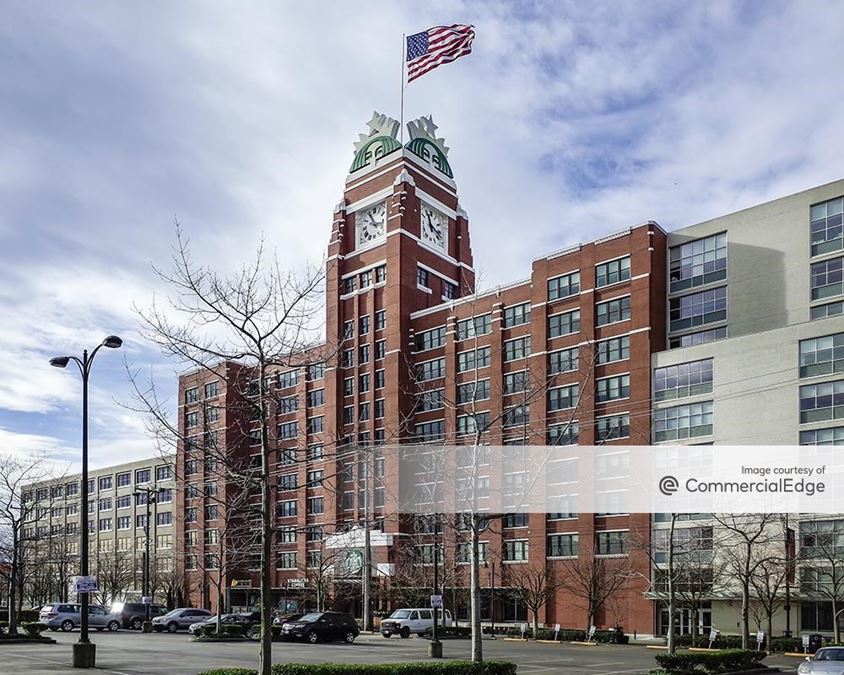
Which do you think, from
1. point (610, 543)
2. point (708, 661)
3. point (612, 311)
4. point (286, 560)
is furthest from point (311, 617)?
point (286, 560)

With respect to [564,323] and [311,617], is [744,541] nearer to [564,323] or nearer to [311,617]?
[311,617]

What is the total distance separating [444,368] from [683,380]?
81.2 feet

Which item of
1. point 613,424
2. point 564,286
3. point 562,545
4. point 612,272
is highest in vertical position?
point 612,272

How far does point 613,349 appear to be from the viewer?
73875 millimetres

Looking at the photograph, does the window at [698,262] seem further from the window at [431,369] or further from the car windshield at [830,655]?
the car windshield at [830,655]

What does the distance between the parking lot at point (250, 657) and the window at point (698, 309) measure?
2727 centimetres

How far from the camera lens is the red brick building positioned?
235ft

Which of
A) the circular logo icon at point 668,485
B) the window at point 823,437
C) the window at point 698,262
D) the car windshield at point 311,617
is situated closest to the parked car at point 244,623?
the car windshield at point 311,617

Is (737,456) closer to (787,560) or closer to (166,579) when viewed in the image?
(787,560)

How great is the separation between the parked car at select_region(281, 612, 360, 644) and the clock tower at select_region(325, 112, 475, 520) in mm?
34760

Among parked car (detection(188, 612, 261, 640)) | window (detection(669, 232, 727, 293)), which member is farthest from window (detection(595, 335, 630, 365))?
parked car (detection(188, 612, 261, 640))

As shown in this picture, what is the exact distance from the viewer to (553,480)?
246ft

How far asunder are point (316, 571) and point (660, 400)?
3580cm

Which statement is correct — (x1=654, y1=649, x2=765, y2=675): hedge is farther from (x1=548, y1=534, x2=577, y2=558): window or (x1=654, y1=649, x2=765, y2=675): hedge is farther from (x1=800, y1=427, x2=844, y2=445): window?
(x1=548, y1=534, x2=577, y2=558): window
